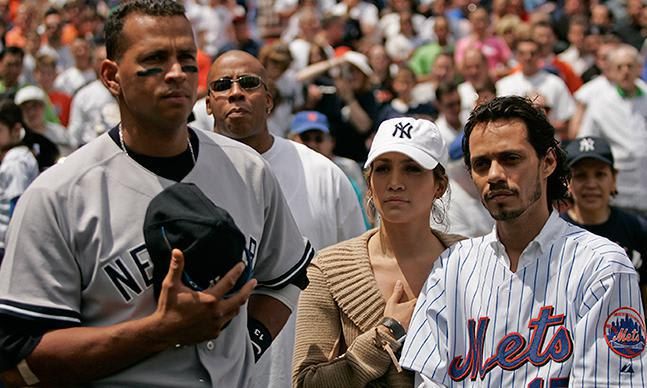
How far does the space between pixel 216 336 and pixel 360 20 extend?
14.2 m

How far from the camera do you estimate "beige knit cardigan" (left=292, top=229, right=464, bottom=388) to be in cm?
418

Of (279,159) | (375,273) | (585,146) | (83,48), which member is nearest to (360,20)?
(83,48)

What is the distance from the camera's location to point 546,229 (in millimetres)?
3895

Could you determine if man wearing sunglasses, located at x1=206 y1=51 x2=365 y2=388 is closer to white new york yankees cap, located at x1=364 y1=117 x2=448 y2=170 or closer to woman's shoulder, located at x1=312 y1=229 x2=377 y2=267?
woman's shoulder, located at x1=312 y1=229 x2=377 y2=267

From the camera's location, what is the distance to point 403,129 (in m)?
4.50

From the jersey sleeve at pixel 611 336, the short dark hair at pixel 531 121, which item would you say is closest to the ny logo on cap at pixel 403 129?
the short dark hair at pixel 531 121

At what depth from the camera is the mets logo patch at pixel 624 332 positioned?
3547mm

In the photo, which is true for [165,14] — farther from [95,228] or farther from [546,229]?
[546,229]

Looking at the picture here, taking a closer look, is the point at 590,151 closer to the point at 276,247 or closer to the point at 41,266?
the point at 276,247

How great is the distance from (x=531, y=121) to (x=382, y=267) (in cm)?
86

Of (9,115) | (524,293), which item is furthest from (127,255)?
(9,115)

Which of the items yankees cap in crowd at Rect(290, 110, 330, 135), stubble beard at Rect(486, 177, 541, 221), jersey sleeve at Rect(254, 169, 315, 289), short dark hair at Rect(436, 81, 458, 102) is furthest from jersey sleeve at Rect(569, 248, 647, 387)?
short dark hair at Rect(436, 81, 458, 102)

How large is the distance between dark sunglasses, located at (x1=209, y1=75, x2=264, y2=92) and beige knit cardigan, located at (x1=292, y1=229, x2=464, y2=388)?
50.4 inches

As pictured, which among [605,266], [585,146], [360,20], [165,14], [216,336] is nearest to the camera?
[216,336]
